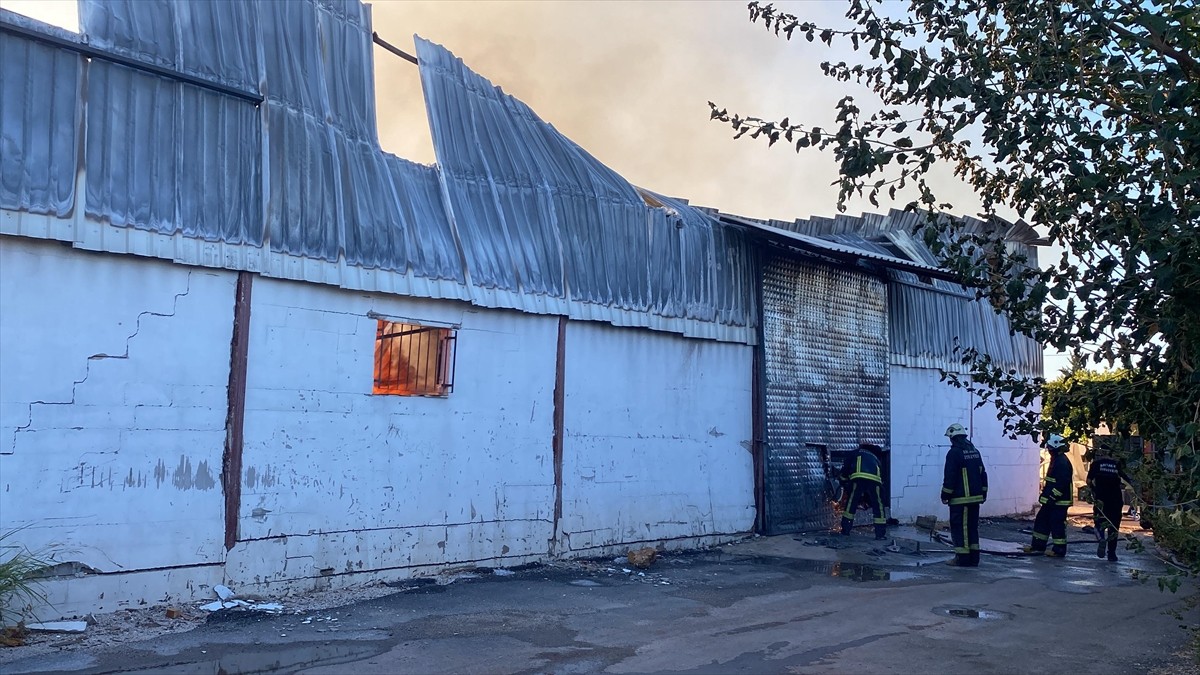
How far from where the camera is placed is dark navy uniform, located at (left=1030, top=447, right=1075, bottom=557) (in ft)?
43.5

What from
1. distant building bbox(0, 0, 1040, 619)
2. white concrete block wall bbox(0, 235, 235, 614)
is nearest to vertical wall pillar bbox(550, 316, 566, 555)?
distant building bbox(0, 0, 1040, 619)

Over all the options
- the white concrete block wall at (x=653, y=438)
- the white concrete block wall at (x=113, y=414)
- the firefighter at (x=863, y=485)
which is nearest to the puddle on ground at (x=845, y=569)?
the white concrete block wall at (x=653, y=438)

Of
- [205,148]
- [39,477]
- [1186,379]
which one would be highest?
[205,148]

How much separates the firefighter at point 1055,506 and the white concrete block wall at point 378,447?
704 cm

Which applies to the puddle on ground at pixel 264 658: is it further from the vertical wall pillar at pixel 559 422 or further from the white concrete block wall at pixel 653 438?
the white concrete block wall at pixel 653 438

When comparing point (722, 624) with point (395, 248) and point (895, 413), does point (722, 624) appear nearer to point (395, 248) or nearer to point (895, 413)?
point (395, 248)

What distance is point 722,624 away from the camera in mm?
8320

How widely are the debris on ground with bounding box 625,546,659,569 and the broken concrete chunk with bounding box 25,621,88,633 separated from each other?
592cm

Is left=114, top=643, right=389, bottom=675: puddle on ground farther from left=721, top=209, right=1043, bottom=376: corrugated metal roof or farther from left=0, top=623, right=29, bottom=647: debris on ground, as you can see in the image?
left=721, top=209, right=1043, bottom=376: corrugated metal roof

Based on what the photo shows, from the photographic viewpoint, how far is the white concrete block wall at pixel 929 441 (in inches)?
671

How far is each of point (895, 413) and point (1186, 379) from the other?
432 inches

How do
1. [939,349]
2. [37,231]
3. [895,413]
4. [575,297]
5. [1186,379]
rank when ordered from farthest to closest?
[939,349]
[895,413]
[575,297]
[37,231]
[1186,379]

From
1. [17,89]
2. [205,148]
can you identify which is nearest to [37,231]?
[17,89]

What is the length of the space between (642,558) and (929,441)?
8460 mm
